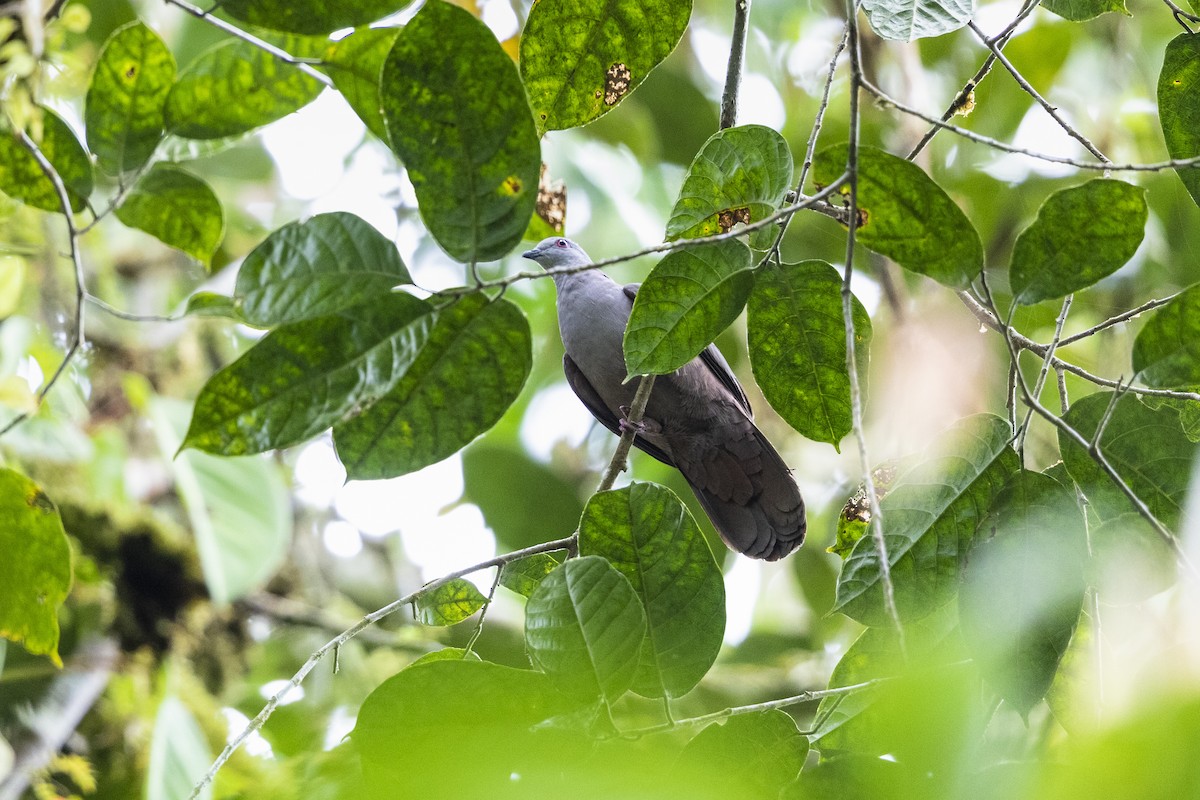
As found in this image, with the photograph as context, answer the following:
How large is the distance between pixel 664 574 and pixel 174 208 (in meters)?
1.06

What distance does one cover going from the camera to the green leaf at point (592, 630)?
1230 mm

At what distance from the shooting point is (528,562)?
167 cm

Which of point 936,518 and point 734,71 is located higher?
point 734,71

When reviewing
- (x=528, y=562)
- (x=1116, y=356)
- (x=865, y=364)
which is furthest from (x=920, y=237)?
(x=1116, y=356)

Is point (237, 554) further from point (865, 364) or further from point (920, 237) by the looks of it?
point (920, 237)

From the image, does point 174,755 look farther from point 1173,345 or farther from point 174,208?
point 1173,345

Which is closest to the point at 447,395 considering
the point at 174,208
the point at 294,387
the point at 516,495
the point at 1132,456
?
the point at 294,387

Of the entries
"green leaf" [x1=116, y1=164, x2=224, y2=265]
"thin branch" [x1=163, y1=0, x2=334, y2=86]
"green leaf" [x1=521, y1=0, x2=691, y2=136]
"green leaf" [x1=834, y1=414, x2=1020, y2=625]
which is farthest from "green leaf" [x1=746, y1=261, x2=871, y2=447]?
"green leaf" [x1=116, y1=164, x2=224, y2=265]

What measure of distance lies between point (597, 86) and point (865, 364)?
1.92 ft

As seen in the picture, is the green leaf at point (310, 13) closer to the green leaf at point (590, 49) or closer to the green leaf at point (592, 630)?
the green leaf at point (590, 49)

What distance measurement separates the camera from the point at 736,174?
1.35 metres

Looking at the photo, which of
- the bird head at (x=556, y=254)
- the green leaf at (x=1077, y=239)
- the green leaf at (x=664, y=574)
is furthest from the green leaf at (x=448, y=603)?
the bird head at (x=556, y=254)

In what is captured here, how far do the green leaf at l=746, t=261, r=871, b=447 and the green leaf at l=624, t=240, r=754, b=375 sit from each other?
6cm

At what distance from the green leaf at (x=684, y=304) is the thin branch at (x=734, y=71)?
0.40 metres
